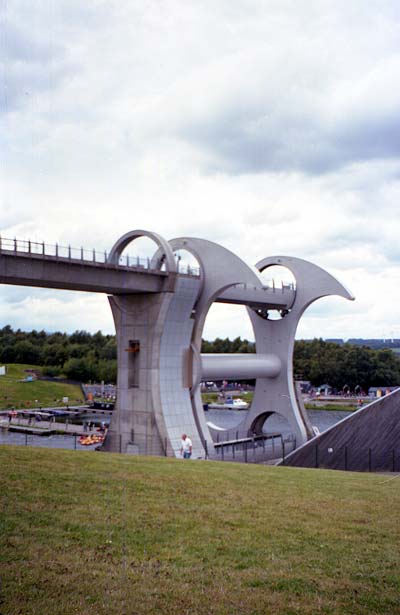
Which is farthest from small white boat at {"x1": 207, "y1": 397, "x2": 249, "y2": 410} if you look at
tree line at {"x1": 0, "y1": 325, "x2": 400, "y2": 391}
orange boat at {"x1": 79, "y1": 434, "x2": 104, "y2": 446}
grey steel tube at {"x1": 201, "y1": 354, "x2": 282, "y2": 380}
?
orange boat at {"x1": 79, "y1": 434, "x2": 104, "y2": 446}

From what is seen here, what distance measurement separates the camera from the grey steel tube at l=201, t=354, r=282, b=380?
3388 cm

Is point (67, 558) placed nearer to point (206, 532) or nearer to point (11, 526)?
point (11, 526)

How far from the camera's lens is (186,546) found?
679 centimetres

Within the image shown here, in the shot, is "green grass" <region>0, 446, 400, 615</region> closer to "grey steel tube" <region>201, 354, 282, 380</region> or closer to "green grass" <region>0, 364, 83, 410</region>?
"grey steel tube" <region>201, 354, 282, 380</region>

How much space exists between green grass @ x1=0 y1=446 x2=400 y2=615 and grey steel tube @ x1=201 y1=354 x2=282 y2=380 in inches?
907

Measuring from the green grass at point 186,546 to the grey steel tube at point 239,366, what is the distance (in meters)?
23.0

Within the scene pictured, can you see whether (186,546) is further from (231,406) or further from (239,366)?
(231,406)

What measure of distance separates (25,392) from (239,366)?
69.2 ft

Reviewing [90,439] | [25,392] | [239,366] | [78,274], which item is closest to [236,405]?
[25,392]

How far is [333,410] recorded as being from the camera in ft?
238

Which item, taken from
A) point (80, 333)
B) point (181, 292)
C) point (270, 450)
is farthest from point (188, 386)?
point (80, 333)

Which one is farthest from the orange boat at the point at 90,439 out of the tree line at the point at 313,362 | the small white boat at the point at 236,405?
the small white boat at the point at 236,405

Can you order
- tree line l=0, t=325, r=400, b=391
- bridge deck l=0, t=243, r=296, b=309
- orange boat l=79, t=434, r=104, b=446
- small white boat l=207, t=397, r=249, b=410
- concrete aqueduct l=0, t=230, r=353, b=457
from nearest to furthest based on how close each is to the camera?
bridge deck l=0, t=243, r=296, b=309, concrete aqueduct l=0, t=230, r=353, b=457, orange boat l=79, t=434, r=104, b=446, tree line l=0, t=325, r=400, b=391, small white boat l=207, t=397, r=249, b=410

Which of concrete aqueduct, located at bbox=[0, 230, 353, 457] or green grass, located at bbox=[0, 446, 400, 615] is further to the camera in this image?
concrete aqueduct, located at bbox=[0, 230, 353, 457]
